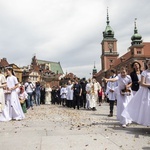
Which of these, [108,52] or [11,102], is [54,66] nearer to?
[108,52]

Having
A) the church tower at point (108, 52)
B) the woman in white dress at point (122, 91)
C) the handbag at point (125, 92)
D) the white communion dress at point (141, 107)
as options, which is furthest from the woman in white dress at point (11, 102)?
the church tower at point (108, 52)

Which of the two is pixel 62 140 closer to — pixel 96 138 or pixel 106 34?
pixel 96 138

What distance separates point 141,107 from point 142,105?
7 cm

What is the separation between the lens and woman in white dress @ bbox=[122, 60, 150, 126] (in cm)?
716

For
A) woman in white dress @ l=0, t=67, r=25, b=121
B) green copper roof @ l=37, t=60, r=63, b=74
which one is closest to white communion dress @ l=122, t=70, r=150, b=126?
woman in white dress @ l=0, t=67, r=25, b=121

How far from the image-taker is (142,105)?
23.9 ft

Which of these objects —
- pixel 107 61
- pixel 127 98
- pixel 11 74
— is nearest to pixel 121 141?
pixel 127 98

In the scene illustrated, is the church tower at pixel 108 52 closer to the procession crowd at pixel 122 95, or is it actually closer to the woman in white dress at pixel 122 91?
the procession crowd at pixel 122 95

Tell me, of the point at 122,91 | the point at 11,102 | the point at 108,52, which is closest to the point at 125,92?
the point at 122,91

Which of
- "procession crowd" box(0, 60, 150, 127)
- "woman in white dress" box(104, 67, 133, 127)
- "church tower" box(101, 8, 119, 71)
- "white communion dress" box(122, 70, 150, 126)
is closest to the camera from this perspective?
"white communion dress" box(122, 70, 150, 126)

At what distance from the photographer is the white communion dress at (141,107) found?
7.15 m

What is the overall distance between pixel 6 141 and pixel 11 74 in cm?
502

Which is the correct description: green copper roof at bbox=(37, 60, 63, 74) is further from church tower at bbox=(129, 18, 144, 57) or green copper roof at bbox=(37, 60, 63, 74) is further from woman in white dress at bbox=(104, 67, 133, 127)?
woman in white dress at bbox=(104, 67, 133, 127)

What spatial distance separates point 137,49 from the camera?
3514 inches
